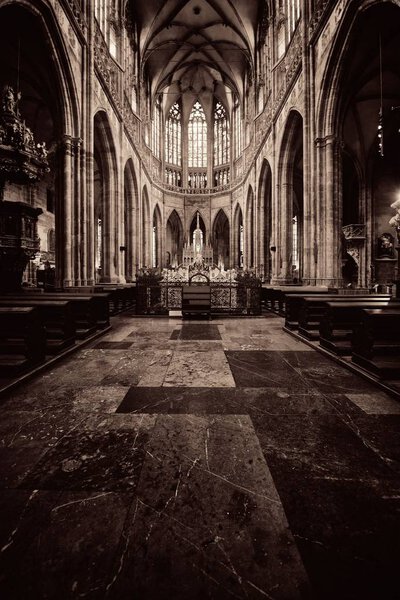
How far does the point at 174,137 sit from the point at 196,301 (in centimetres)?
3094

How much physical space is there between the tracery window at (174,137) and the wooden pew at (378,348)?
111 feet

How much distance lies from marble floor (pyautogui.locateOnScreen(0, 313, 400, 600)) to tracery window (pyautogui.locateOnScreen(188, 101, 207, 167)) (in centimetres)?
3596

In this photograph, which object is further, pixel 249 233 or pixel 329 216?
pixel 249 233

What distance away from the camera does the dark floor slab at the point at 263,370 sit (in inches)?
148

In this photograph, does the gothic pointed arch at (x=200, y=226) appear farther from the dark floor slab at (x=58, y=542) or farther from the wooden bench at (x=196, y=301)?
the dark floor slab at (x=58, y=542)

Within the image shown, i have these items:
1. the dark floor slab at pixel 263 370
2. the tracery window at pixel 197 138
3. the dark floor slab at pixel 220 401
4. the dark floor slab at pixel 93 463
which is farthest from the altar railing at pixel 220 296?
the tracery window at pixel 197 138

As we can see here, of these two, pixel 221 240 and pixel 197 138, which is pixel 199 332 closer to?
pixel 221 240

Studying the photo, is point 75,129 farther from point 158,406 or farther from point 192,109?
point 192,109

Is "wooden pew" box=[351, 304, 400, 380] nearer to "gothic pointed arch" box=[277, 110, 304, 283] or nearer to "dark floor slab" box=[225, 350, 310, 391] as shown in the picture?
"dark floor slab" box=[225, 350, 310, 391]

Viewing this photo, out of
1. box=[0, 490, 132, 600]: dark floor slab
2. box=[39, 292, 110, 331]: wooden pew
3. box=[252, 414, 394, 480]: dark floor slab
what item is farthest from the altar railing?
box=[0, 490, 132, 600]: dark floor slab

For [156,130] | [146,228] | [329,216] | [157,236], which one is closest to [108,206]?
[146,228]

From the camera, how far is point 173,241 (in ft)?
125

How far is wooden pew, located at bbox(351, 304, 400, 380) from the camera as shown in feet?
12.5

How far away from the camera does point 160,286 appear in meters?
10.9
